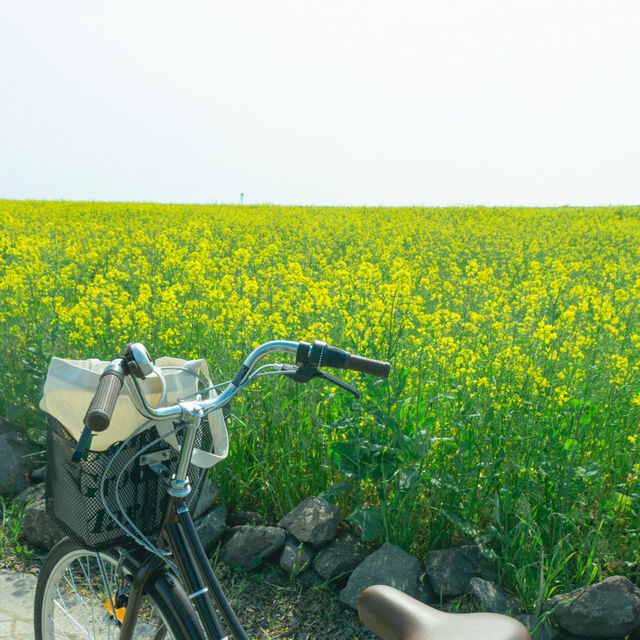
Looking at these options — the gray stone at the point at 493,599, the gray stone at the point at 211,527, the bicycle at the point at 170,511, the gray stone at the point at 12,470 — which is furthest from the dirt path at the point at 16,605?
the gray stone at the point at 493,599

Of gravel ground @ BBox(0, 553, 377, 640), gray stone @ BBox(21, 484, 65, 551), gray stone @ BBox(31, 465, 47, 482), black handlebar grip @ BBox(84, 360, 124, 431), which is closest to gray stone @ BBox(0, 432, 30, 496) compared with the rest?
gray stone @ BBox(31, 465, 47, 482)

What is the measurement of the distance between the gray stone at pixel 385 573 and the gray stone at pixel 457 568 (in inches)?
3.5

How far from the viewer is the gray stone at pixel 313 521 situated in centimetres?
334

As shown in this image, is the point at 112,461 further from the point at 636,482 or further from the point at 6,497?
the point at 6,497

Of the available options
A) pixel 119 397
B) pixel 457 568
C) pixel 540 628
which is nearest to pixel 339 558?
pixel 457 568

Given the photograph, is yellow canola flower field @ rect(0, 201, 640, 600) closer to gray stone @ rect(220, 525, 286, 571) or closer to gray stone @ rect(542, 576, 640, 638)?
Result: gray stone @ rect(220, 525, 286, 571)

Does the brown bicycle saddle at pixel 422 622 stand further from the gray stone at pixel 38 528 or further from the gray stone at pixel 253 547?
the gray stone at pixel 38 528

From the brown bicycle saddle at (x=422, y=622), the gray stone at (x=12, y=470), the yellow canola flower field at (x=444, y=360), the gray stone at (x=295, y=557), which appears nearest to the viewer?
the brown bicycle saddle at (x=422, y=622)

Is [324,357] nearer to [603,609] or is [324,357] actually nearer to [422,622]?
[422,622]

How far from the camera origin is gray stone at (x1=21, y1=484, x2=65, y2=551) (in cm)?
363

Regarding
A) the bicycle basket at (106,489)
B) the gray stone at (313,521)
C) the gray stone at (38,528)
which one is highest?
the bicycle basket at (106,489)

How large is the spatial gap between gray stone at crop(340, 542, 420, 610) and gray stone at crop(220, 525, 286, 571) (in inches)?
18.3

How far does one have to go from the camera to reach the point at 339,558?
3252 mm

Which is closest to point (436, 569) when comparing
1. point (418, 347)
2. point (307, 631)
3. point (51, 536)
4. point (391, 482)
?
point (391, 482)
